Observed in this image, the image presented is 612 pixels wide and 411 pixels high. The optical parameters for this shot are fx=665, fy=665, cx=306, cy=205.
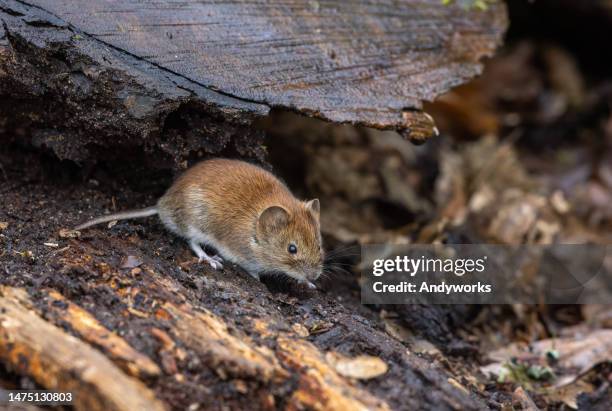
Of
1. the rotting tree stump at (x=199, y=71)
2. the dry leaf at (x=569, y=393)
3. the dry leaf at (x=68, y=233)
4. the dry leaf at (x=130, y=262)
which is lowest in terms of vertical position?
the dry leaf at (x=569, y=393)

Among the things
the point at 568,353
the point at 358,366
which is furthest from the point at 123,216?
the point at 568,353

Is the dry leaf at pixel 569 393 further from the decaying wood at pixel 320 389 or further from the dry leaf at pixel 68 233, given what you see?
the dry leaf at pixel 68 233

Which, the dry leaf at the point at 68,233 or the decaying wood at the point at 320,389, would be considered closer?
the decaying wood at the point at 320,389

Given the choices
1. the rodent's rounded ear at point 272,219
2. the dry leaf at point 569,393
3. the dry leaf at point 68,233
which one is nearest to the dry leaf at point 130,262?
the dry leaf at point 68,233

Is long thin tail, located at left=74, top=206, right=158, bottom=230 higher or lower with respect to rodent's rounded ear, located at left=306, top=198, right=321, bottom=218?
lower

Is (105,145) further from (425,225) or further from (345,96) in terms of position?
(425,225)

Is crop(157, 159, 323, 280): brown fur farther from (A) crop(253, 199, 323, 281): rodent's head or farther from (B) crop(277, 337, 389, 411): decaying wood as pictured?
(B) crop(277, 337, 389, 411): decaying wood

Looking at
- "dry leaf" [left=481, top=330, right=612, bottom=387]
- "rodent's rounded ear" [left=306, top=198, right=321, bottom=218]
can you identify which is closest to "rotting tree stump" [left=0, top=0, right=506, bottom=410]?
"rodent's rounded ear" [left=306, top=198, right=321, bottom=218]
